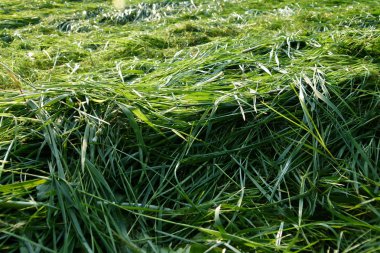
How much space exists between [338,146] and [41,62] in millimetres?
2273

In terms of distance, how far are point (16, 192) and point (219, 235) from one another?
707mm

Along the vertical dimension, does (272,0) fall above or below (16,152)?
below

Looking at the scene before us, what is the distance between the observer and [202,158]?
5.32 ft

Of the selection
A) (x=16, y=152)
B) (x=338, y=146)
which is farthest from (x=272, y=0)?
(x=16, y=152)

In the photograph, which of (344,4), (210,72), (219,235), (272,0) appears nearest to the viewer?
(219,235)

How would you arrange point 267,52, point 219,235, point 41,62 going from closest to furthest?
point 219,235, point 267,52, point 41,62

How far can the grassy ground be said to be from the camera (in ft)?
4.29

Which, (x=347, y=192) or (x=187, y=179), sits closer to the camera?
(x=347, y=192)

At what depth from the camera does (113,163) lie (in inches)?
62.1

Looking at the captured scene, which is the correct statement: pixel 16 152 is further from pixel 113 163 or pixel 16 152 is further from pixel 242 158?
pixel 242 158

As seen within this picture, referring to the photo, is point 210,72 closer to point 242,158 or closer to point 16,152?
point 242,158

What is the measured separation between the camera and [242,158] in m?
1.64

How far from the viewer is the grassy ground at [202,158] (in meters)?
1.31

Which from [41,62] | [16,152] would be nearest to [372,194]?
[16,152]
